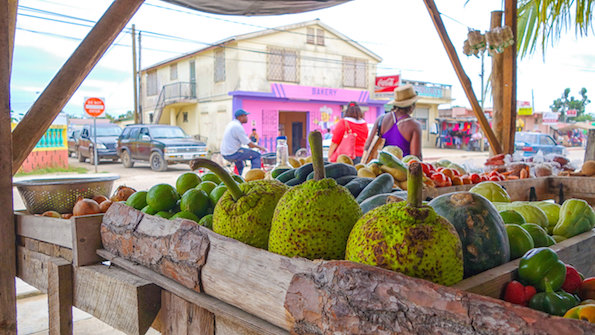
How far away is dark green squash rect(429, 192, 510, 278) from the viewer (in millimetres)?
1159

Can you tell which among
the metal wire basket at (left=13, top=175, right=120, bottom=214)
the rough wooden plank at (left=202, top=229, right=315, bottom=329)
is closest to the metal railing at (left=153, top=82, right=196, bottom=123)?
the metal wire basket at (left=13, top=175, right=120, bottom=214)

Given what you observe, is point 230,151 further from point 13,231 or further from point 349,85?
point 349,85

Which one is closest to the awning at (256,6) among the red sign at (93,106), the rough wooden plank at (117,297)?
the rough wooden plank at (117,297)

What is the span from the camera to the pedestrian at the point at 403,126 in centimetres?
488

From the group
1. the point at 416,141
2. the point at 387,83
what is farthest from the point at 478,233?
the point at 387,83

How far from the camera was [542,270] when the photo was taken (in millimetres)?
→ 1136

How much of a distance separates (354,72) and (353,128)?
61.6ft

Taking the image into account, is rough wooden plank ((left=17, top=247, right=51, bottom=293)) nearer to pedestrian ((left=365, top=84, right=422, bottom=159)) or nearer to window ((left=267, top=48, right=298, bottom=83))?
pedestrian ((left=365, top=84, right=422, bottom=159))

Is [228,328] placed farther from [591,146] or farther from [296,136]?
[296,136]

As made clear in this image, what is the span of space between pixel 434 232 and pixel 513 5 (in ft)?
16.7

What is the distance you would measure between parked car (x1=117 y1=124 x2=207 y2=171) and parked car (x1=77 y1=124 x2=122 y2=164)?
206 cm

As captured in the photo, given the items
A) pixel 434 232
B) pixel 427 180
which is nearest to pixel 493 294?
pixel 434 232

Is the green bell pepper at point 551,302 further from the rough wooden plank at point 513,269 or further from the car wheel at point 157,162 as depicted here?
the car wheel at point 157,162

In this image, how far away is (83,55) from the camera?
7.11 feet
